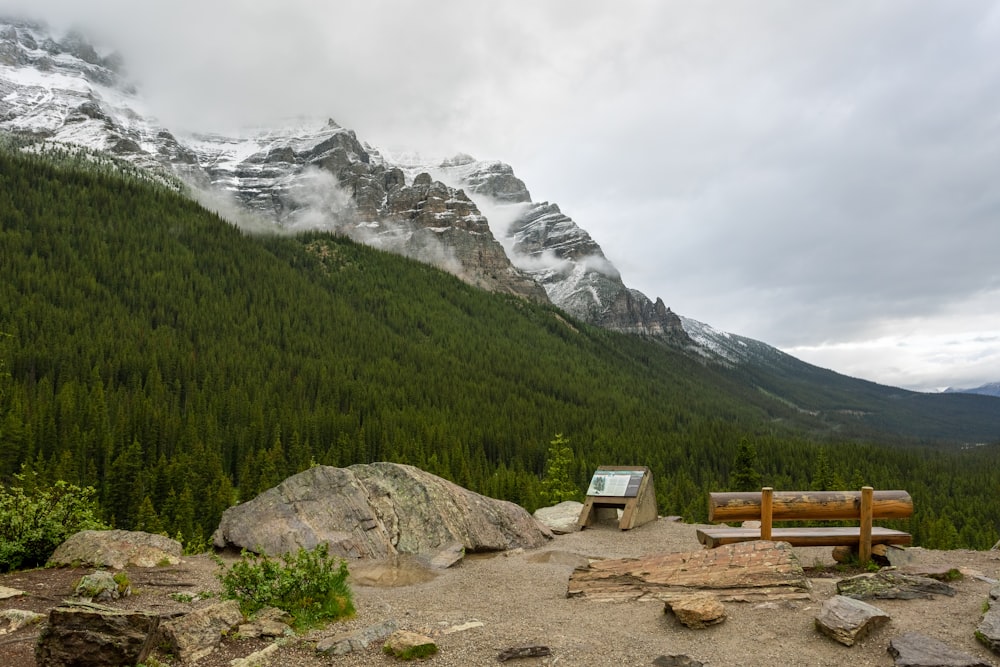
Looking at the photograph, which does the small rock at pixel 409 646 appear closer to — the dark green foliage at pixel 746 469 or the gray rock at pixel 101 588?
the gray rock at pixel 101 588

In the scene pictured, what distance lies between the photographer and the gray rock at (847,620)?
27.7 ft

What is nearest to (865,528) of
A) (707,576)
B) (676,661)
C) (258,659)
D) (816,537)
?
(816,537)

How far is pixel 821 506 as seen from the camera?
1459cm

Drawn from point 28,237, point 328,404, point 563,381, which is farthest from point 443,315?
point 28,237

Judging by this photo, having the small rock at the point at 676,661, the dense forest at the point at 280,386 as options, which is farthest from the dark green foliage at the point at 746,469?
the small rock at the point at 676,661

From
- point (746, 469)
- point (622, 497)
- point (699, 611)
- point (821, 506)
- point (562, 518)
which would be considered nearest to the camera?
point (699, 611)

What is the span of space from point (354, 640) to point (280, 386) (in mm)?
91254

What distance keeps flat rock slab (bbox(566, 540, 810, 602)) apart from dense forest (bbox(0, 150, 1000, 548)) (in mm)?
37625

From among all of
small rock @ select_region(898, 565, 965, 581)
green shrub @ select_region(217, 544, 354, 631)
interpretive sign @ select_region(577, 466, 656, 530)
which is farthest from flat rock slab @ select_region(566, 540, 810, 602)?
interpretive sign @ select_region(577, 466, 656, 530)

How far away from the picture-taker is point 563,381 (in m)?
136

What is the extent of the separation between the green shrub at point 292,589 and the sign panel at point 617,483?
18.2 m

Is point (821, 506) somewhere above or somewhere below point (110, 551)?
above

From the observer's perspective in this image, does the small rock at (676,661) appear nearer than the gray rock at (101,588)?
Yes

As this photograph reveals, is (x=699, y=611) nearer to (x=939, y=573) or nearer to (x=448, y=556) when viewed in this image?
(x=939, y=573)
